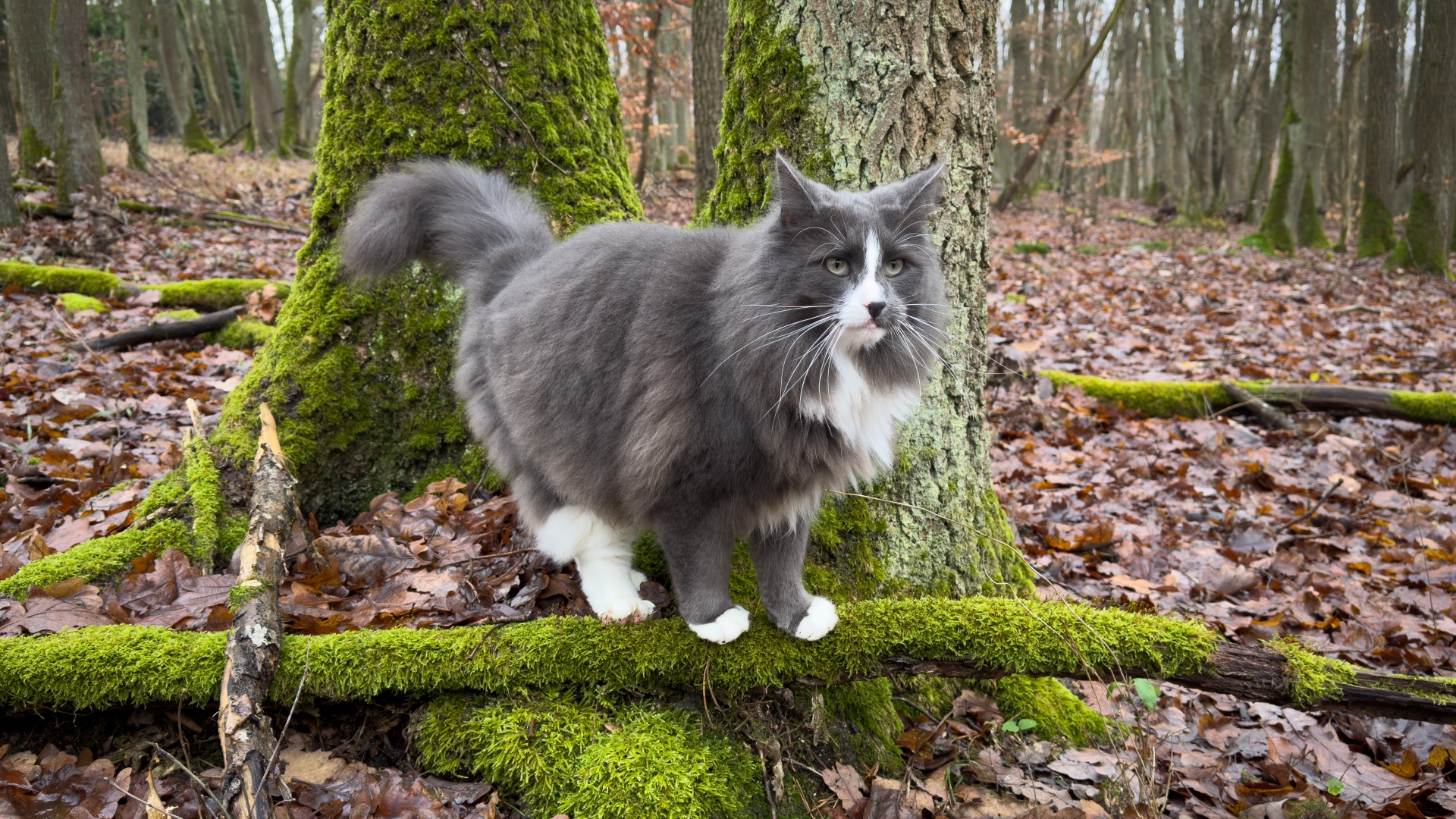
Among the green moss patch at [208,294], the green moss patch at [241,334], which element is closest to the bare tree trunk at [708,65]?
the green moss patch at [241,334]

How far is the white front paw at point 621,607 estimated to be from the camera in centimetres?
267

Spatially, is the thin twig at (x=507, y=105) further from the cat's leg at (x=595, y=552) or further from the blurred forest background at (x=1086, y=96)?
the blurred forest background at (x=1086, y=96)

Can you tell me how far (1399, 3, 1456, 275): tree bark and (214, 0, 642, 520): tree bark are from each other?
13.8 meters

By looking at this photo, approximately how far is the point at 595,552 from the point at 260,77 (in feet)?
72.1

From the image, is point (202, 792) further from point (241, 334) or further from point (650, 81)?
point (650, 81)

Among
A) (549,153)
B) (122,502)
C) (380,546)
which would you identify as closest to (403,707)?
(380,546)

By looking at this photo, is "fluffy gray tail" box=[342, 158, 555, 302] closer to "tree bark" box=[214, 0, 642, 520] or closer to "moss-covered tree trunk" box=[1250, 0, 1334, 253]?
"tree bark" box=[214, 0, 642, 520]

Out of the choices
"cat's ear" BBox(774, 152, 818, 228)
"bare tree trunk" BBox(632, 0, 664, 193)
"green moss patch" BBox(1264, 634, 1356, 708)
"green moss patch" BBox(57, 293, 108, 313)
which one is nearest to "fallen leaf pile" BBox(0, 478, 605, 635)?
"cat's ear" BBox(774, 152, 818, 228)

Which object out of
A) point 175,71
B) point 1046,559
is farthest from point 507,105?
point 175,71

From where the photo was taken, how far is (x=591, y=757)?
2264mm

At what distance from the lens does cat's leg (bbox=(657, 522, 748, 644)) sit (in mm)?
2455

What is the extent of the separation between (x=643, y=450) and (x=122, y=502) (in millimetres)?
2644

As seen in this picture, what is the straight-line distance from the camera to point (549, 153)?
Result: 3928mm

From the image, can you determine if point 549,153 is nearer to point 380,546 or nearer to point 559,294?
point 559,294
